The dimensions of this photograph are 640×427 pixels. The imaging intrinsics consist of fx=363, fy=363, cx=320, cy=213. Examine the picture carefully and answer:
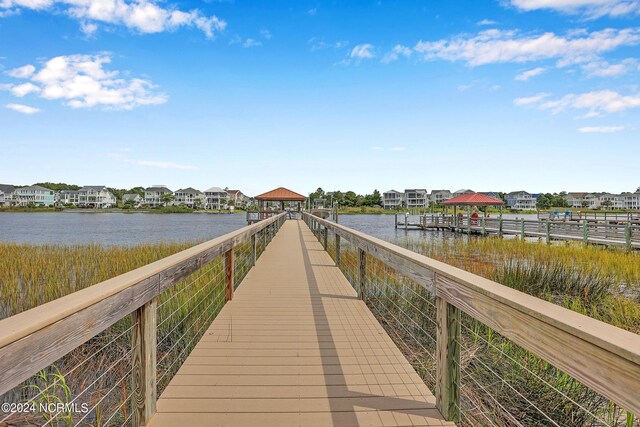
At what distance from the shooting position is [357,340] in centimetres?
347

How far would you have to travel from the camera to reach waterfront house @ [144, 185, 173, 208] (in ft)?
342

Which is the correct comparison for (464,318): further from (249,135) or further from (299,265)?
(249,135)

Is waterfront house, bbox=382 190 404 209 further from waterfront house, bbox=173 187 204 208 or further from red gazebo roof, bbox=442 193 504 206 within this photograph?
red gazebo roof, bbox=442 193 504 206

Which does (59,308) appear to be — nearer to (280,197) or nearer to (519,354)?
(519,354)

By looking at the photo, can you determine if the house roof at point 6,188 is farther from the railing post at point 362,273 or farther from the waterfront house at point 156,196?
the railing post at point 362,273

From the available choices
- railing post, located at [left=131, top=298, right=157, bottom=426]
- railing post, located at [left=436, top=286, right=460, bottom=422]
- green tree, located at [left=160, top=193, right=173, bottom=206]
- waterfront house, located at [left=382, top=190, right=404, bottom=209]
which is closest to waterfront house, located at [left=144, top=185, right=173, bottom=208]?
green tree, located at [left=160, top=193, right=173, bottom=206]

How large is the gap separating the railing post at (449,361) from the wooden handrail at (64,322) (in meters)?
1.72

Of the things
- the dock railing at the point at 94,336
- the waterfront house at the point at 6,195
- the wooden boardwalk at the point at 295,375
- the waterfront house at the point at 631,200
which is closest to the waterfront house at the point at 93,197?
the waterfront house at the point at 6,195

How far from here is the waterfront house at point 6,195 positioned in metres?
91.9

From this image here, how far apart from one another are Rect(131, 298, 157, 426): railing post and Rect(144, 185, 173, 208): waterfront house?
110191mm

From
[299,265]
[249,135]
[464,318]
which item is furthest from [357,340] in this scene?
[249,135]

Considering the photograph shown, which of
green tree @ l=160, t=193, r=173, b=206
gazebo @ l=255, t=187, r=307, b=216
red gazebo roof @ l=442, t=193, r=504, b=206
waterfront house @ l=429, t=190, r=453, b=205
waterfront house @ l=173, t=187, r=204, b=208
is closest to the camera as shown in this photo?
red gazebo roof @ l=442, t=193, r=504, b=206

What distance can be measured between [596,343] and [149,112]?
2888 cm

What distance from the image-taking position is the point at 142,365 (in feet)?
6.57
